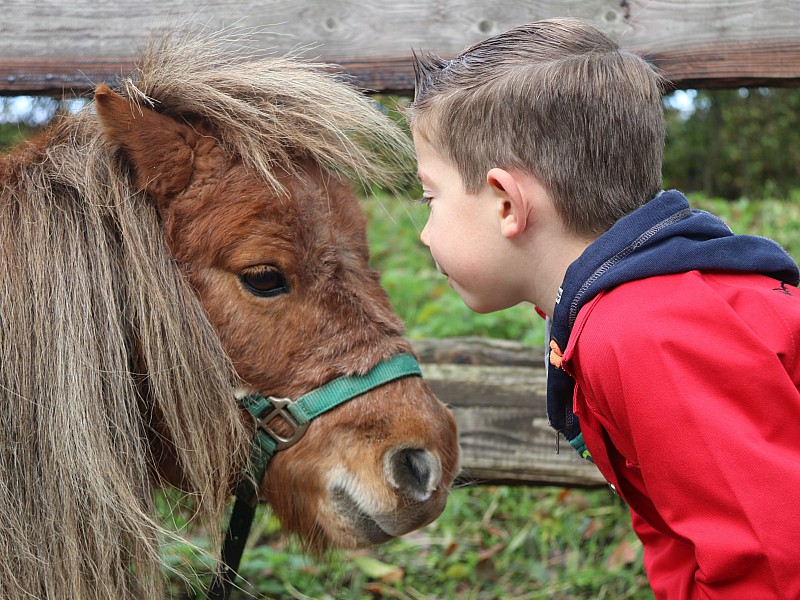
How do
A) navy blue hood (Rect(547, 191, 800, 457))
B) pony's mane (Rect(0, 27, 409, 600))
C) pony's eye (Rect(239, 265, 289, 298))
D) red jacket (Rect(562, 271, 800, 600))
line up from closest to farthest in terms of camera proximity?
red jacket (Rect(562, 271, 800, 600)) < navy blue hood (Rect(547, 191, 800, 457)) < pony's mane (Rect(0, 27, 409, 600)) < pony's eye (Rect(239, 265, 289, 298))

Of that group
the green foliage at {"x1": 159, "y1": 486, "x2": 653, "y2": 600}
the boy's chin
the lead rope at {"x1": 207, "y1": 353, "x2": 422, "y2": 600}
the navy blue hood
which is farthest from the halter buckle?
the green foliage at {"x1": 159, "y1": 486, "x2": 653, "y2": 600}

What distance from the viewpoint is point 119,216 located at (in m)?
1.88

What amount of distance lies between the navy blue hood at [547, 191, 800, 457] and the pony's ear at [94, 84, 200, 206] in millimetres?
933

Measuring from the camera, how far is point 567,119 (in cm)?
162

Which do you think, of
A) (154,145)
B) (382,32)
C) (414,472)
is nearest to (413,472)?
(414,472)

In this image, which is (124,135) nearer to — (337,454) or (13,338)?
(13,338)

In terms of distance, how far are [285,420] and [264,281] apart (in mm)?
337

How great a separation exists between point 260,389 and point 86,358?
0.40 m

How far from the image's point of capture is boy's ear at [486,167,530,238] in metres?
1.64

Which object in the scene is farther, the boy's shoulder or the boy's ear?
the boy's ear

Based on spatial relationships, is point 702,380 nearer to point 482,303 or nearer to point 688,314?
point 688,314

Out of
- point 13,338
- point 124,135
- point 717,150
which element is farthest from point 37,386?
point 717,150

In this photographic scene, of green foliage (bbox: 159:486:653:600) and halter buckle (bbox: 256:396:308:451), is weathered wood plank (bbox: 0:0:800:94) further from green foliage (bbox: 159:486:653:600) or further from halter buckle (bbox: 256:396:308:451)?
green foliage (bbox: 159:486:653:600)

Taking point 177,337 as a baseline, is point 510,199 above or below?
above
